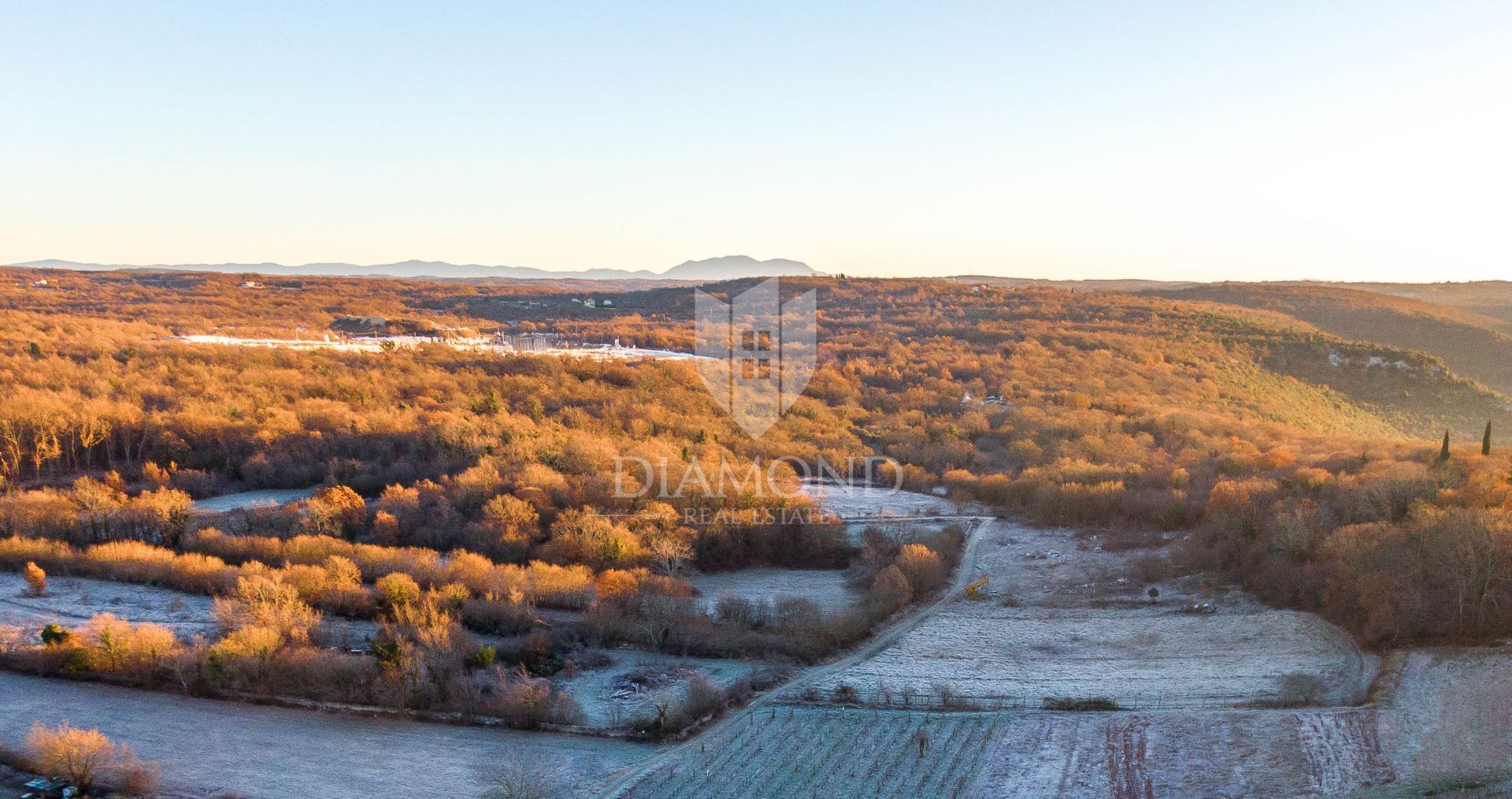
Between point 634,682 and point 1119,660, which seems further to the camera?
point 1119,660

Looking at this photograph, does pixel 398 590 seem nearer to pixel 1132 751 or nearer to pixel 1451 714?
pixel 1132 751

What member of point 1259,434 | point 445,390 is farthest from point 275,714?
point 1259,434

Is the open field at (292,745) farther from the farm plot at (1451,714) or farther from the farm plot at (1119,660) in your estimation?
the farm plot at (1451,714)

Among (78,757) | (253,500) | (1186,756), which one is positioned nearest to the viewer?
(78,757)

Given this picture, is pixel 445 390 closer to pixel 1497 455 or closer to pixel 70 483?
pixel 70 483

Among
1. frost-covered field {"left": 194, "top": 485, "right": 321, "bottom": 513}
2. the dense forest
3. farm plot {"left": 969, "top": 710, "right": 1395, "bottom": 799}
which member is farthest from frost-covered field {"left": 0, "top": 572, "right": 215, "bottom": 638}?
farm plot {"left": 969, "top": 710, "right": 1395, "bottom": 799}

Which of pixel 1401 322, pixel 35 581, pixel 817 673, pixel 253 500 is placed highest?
pixel 1401 322

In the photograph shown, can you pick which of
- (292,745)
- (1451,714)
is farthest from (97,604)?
(1451,714)

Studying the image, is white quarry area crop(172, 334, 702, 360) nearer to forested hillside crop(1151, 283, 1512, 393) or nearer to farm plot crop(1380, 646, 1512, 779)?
farm plot crop(1380, 646, 1512, 779)
